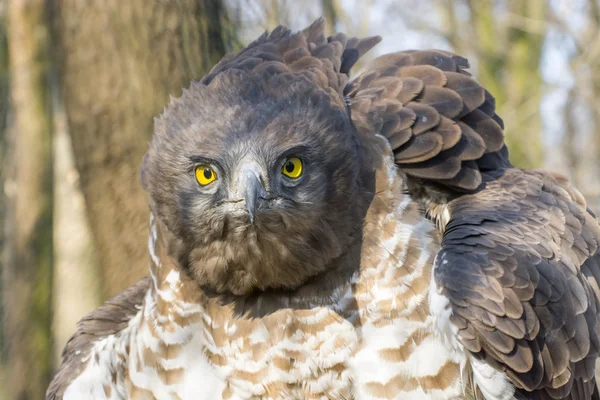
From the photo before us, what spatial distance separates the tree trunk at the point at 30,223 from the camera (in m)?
6.33

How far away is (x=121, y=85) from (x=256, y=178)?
2314 millimetres

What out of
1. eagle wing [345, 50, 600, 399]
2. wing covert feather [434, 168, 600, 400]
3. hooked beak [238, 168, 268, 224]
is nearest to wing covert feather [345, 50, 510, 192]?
eagle wing [345, 50, 600, 399]

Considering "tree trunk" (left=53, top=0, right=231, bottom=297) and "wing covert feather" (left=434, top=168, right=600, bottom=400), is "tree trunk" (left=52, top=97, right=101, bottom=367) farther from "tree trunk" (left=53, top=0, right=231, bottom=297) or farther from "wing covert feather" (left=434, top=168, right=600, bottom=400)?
"wing covert feather" (left=434, top=168, right=600, bottom=400)

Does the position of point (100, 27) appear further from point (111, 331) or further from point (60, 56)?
point (111, 331)

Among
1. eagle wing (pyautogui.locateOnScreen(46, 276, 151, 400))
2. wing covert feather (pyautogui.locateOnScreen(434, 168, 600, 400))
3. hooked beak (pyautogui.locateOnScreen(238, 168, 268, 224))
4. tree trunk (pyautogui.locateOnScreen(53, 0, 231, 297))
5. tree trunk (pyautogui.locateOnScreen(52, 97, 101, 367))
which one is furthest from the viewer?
tree trunk (pyautogui.locateOnScreen(52, 97, 101, 367))

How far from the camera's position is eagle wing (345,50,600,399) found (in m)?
3.70

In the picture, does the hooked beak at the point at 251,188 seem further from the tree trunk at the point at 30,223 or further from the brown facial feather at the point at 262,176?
the tree trunk at the point at 30,223

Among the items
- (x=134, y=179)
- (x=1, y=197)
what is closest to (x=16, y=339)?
(x=134, y=179)

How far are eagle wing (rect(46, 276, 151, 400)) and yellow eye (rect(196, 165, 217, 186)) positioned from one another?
4.32 ft

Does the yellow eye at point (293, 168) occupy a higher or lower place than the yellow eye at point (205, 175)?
lower

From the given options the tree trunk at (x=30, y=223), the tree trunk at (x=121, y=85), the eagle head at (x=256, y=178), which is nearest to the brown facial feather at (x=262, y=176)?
the eagle head at (x=256, y=178)

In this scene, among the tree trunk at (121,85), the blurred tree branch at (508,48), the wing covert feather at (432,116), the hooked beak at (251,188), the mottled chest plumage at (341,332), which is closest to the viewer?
the hooked beak at (251,188)

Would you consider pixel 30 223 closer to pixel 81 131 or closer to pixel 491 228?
pixel 81 131

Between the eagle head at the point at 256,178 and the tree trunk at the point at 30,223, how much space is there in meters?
2.55
